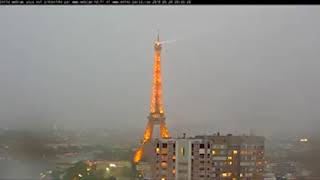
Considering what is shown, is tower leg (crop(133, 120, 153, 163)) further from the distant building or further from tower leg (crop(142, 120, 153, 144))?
A: the distant building

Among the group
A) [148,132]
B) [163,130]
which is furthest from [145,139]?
[163,130]

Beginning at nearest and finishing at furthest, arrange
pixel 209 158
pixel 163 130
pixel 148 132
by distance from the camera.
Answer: pixel 209 158
pixel 148 132
pixel 163 130

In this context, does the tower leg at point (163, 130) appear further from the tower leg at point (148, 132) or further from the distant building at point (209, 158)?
the distant building at point (209, 158)

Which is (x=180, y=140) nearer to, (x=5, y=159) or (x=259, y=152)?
(x=259, y=152)

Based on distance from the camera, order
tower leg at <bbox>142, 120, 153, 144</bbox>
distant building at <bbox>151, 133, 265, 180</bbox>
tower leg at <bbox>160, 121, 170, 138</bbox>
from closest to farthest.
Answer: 1. distant building at <bbox>151, 133, 265, 180</bbox>
2. tower leg at <bbox>142, 120, 153, 144</bbox>
3. tower leg at <bbox>160, 121, 170, 138</bbox>

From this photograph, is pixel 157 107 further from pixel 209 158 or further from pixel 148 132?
pixel 209 158

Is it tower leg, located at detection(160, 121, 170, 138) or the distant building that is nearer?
the distant building

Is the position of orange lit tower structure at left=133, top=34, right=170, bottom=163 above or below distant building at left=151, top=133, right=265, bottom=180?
above

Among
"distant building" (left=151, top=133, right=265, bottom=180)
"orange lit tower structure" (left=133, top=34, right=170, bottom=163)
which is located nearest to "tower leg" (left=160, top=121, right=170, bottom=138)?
"orange lit tower structure" (left=133, top=34, right=170, bottom=163)
